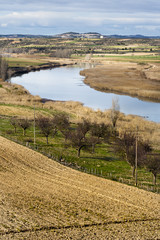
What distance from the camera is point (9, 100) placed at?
78.8 m

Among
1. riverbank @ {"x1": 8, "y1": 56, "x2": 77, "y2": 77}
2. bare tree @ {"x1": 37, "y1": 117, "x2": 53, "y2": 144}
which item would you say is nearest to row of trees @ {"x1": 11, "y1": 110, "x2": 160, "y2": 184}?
bare tree @ {"x1": 37, "y1": 117, "x2": 53, "y2": 144}

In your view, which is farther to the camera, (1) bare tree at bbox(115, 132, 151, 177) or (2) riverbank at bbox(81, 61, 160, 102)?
(2) riverbank at bbox(81, 61, 160, 102)

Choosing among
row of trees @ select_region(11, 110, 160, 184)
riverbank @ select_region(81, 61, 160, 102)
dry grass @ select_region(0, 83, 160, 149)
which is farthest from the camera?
riverbank @ select_region(81, 61, 160, 102)

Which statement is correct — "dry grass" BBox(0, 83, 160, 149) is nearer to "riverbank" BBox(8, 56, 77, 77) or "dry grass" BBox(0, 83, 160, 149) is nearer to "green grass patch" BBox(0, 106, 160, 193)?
"green grass patch" BBox(0, 106, 160, 193)

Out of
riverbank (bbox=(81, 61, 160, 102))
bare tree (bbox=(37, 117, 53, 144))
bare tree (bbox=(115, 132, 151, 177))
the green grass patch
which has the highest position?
riverbank (bbox=(81, 61, 160, 102))

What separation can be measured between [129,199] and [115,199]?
1192 mm

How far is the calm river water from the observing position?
233ft

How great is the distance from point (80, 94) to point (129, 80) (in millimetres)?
24763

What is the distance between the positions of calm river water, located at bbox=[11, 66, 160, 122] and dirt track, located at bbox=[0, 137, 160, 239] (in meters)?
32.6

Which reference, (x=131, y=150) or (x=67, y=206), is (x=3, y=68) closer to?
(x=131, y=150)

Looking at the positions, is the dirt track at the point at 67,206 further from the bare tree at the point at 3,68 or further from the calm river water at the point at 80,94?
the bare tree at the point at 3,68

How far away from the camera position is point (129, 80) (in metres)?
110

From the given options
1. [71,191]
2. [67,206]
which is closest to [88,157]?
[71,191]

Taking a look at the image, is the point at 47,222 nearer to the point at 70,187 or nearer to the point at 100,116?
the point at 70,187
